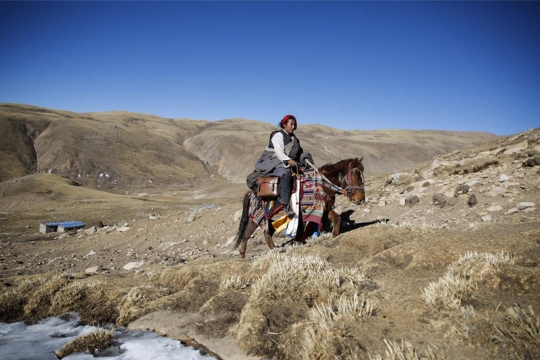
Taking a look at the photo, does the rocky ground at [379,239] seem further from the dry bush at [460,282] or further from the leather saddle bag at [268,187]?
the leather saddle bag at [268,187]

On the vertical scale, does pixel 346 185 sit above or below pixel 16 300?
above

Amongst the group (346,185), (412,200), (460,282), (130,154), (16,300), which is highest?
(346,185)

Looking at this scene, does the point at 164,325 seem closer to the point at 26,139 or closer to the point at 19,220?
the point at 19,220

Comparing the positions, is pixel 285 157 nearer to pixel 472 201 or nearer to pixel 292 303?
pixel 292 303

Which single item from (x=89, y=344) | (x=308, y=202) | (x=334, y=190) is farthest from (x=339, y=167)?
(x=89, y=344)

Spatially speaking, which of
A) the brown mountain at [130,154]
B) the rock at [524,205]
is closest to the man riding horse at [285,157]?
the rock at [524,205]

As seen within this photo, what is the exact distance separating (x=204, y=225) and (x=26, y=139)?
75.3 metres

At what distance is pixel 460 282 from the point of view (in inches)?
113

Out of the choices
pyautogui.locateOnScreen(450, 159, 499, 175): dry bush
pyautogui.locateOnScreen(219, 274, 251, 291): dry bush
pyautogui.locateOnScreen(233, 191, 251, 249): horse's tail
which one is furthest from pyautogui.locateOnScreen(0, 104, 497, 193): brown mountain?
pyautogui.locateOnScreen(219, 274, 251, 291): dry bush

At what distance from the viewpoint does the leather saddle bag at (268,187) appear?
7.55 meters

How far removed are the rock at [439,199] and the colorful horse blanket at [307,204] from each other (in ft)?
13.7

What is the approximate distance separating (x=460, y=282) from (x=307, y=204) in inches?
187

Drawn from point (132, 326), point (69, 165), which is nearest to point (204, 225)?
point (132, 326)

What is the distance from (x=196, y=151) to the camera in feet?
297
